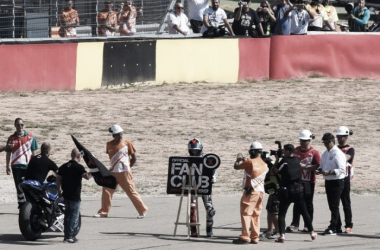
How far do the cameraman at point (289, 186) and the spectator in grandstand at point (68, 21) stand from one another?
12541mm

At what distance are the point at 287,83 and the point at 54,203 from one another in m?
15.9

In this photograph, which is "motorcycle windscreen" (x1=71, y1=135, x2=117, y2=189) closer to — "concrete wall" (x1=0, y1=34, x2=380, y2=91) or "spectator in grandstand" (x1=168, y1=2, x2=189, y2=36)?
"concrete wall" (x1=0, y1=34, x2=380, y2=91)

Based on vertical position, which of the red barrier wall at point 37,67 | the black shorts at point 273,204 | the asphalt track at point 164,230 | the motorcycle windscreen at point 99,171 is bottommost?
the asphalt track at point 164,230

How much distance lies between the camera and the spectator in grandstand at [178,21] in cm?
2823

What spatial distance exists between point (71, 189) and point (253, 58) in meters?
15.9

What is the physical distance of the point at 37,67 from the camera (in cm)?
2512

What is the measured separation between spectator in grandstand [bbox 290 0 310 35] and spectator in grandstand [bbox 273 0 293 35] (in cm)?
23

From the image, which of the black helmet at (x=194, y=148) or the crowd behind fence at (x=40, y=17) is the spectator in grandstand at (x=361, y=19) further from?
the black helmet at (x=194, y=148)

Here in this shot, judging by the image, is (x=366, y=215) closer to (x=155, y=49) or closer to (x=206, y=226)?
(x=206, y=226)

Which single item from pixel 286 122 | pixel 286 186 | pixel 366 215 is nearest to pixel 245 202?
pixel 286 186

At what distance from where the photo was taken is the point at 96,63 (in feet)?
86.0

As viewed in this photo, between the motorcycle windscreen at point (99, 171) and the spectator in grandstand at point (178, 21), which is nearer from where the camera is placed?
the motorcycle windscreen at point (99, 171)

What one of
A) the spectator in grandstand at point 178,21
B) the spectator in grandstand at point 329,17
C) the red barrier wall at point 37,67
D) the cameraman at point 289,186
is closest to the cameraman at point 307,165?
the cameraman at point 289,186

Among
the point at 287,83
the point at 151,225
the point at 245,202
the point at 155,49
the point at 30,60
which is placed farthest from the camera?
the point at 287,83
